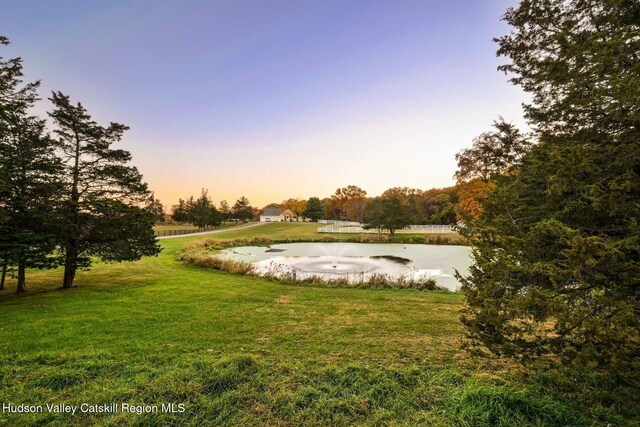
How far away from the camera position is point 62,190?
368 inches

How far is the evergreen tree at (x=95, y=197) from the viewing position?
9469 mm

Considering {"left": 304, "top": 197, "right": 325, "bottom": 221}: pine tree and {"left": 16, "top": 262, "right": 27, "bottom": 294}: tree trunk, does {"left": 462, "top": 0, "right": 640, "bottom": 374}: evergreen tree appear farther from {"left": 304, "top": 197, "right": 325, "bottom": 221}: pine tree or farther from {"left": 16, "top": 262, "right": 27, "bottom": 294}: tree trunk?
{"left": 304, "top": 197, "right": 325, "bottom": 221}: pine tree

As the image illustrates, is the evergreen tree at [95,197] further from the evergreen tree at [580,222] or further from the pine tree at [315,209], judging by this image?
the pine tree at [315,209]

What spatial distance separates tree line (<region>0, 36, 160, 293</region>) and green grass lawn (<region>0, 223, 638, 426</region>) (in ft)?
6.73

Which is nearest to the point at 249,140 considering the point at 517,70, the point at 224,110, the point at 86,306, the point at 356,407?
the point at 224,110

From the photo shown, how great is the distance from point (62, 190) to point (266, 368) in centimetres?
1026

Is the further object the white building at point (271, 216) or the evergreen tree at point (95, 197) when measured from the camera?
the white building at point (271, 216)

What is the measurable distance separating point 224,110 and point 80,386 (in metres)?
23.7

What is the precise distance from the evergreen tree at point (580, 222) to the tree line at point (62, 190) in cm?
1124

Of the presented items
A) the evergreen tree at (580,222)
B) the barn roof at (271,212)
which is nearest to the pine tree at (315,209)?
the barn roof at (271,212)

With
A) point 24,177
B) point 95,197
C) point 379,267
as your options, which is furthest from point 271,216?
point 24,177

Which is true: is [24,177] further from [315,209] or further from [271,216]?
[271,216]

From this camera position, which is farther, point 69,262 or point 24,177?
point 69,262

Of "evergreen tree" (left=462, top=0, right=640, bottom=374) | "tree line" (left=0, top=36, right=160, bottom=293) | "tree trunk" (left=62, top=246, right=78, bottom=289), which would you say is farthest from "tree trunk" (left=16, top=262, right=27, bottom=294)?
"evergreen tree" (left=462, top=0, right=640, bottom=374)
